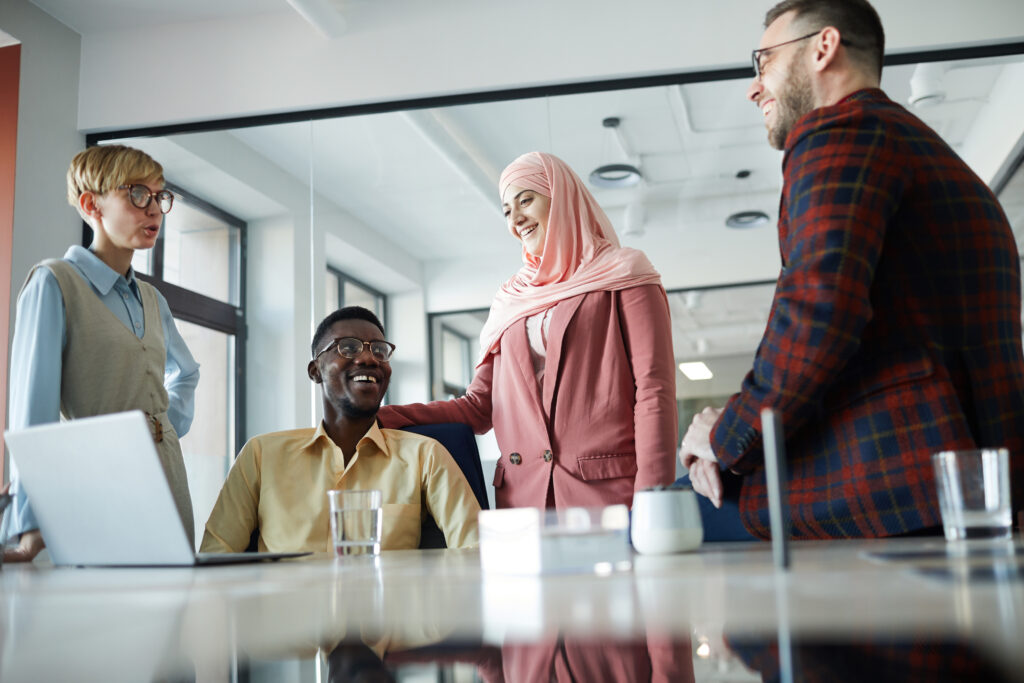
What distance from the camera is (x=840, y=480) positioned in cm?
124

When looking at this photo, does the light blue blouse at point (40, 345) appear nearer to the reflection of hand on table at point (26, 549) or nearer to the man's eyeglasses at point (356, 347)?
the reflection of hand on table at point (26, 549)

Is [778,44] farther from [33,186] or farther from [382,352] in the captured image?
[33,186]

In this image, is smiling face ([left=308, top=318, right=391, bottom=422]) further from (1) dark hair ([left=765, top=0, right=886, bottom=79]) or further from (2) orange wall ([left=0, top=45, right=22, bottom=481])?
(2) orange wall ([left=0, top=45, right=22, bottom=481])

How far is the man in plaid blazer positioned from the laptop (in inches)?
29.1

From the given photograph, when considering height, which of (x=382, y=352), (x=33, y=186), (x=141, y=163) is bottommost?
(x=382, y=352)

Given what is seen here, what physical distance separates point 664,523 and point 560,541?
23cm

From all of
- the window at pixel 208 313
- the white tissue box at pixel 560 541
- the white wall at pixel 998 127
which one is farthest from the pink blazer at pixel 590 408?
the white wall at pixel 998 127

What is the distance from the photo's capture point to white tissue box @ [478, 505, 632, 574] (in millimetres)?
788

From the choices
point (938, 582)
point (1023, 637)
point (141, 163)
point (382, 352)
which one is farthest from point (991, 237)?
point (141, 163)

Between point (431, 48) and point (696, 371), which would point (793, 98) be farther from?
point (696, 371)

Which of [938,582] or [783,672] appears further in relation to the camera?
[938,582]

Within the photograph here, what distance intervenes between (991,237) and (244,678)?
3.95 feet

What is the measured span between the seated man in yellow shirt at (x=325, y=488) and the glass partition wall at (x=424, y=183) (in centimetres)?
186

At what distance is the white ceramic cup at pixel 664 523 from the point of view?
97 centimetres
